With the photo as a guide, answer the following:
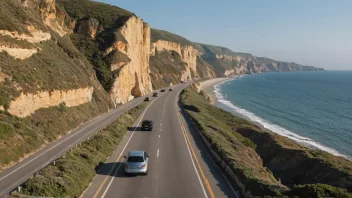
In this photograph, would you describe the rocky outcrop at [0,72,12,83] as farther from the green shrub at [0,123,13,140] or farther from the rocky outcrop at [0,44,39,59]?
the green shrub at [0,123,13,140]

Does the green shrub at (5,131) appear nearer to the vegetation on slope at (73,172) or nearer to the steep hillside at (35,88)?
the steep hillside at (35,88)

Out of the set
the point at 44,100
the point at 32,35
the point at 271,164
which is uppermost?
the point at 32,35

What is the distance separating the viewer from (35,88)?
108ft

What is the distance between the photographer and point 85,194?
55.0 feet

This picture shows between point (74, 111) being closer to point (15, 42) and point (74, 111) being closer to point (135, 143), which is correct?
point (15, 42)

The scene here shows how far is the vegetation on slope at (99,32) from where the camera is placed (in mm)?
66438

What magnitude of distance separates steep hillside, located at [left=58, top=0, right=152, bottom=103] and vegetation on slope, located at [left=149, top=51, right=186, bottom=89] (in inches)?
933

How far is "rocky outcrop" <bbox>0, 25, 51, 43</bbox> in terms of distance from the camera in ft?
121

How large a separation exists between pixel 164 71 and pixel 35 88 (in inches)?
4202

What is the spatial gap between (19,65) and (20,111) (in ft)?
23.6

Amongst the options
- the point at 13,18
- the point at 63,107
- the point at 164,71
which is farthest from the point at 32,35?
the point at 164,71

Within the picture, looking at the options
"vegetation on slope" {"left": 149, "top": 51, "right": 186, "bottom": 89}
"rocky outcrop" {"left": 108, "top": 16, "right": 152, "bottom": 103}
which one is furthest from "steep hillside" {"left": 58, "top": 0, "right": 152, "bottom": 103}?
"vegetation on slope" {"left": 149, "top": 51, "right": 186, "bottom": 89}

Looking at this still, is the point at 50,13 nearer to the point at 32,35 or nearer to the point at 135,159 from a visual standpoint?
the point at 32,35

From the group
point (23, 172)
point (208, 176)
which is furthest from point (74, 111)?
point (208, 176)
